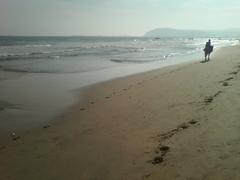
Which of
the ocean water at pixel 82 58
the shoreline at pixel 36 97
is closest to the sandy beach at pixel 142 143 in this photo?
the shoreline at pixel 36 97

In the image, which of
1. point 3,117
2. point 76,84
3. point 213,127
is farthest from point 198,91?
point 76,84

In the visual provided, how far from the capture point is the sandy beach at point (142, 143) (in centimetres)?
525

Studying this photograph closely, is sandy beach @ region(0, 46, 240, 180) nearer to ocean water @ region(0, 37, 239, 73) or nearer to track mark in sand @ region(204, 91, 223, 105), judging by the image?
track mark in sand @ region(204, 91, 223, 105)

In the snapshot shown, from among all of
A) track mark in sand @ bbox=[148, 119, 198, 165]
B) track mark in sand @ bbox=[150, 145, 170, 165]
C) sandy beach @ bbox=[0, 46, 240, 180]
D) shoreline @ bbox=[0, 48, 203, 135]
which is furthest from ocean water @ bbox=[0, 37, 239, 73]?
track mark in sand @ bbox=[150, 145, 170, 165]

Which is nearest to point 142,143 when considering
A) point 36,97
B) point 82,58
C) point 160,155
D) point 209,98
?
point 160,155

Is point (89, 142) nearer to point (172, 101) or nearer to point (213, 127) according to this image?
point (213, 127)

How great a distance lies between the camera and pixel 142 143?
6.63 metres

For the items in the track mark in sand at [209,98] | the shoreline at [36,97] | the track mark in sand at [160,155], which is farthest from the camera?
the shoreline at [36,97]

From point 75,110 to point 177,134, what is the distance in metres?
5.57

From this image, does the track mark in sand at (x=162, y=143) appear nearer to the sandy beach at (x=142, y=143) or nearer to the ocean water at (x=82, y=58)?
the sandy beach at (x=142, y=143)

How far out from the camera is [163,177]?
5.01 meters

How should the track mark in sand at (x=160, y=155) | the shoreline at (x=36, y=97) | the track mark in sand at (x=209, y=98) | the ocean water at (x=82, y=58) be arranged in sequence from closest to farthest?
the track mark in sand at (x=160, y=155) < the track mark in sand at (x=209, y=98) < the shoreline at (x=36, y=97) < the ocean water at (x=82, y=58)

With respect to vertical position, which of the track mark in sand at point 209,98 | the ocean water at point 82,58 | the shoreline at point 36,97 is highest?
the track mark in sand at point 209,98

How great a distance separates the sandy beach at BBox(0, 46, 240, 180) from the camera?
17.2 feet
